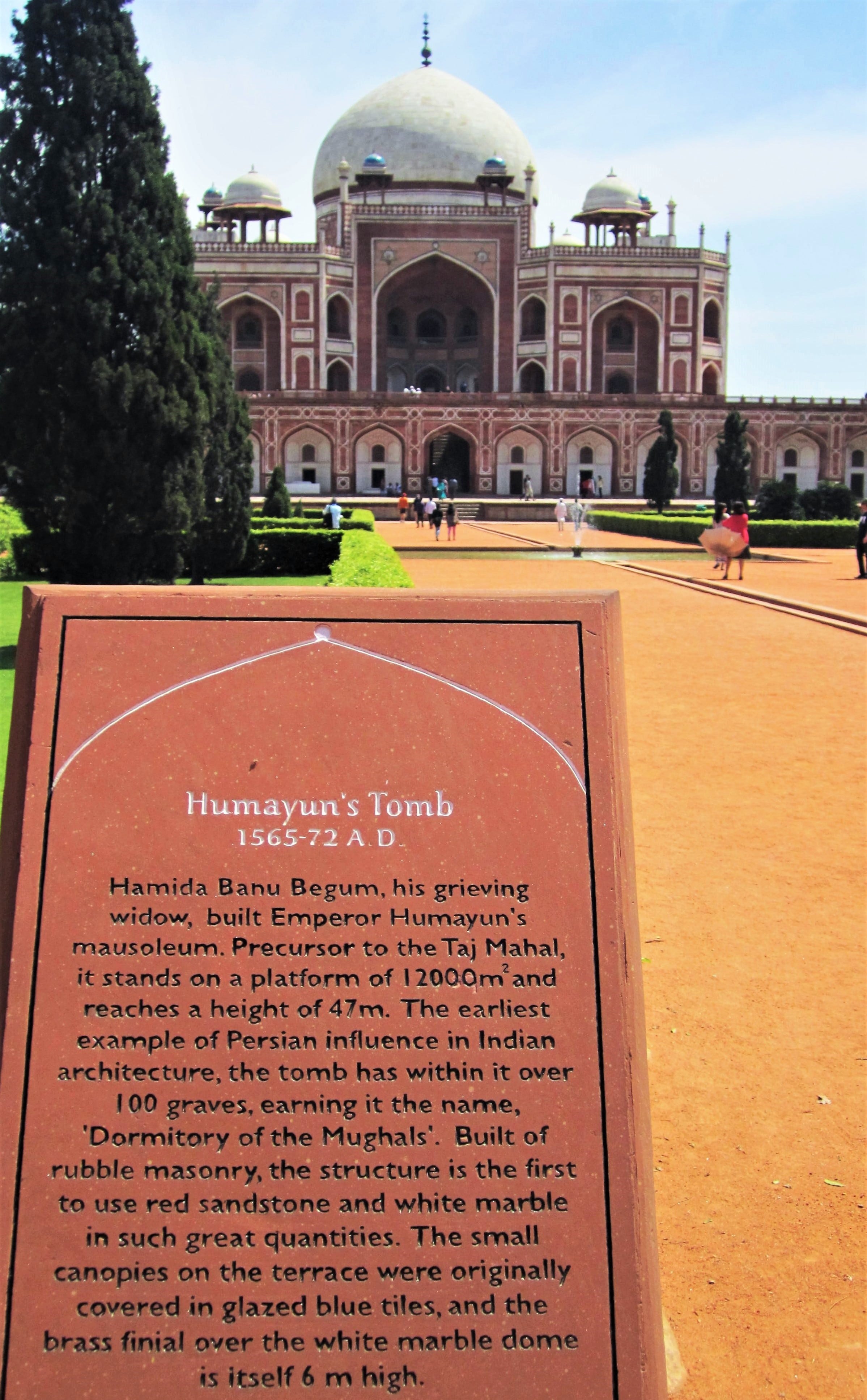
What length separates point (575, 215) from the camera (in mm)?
40156

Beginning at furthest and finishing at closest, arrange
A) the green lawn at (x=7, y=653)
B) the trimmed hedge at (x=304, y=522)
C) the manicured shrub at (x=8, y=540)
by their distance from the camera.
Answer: the trimmed hedge at (x=304, y=522)
the manicured shrub at (x=8, y=540)
the green lawn at (x=7, y=653)

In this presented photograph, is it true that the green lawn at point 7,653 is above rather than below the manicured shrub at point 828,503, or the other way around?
below

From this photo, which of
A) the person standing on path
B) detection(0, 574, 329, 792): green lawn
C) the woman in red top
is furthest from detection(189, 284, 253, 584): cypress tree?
the person standing on path

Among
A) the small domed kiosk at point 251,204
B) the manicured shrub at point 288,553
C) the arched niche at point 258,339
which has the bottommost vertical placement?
the manicured shrub at point 288,553

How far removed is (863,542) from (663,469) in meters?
14.7

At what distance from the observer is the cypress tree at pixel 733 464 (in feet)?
83.7

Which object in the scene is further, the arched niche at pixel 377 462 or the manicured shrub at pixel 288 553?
the arched niche at pixel 377 462

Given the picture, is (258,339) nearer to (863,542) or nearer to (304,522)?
(304,522)

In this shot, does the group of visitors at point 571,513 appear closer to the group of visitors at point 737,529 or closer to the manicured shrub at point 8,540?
the group of visitors at point 737,529

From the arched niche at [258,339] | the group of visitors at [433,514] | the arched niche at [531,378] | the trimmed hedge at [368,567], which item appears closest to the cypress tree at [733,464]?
the group of visitors at [433,514]

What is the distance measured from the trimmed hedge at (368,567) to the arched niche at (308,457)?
2206 centimetres

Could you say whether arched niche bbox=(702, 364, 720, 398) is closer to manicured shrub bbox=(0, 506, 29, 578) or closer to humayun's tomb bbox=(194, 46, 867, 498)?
humayun's tomb bbox=(194, 46, 867, 498)

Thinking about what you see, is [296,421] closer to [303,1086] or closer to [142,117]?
[142,117]

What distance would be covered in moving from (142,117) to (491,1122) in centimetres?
981
